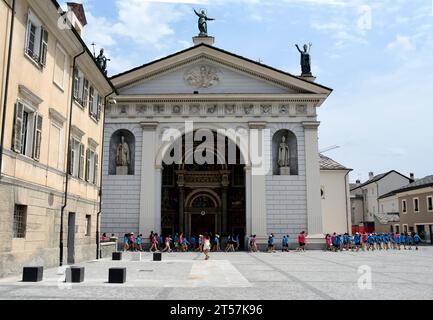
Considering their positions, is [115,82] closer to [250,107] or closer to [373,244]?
[250,107]

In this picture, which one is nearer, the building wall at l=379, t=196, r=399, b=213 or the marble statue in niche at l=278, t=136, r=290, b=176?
the marble statue in niche at l=278, t=136, r=290, b=176

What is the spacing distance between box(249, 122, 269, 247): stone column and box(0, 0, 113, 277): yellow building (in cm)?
1325

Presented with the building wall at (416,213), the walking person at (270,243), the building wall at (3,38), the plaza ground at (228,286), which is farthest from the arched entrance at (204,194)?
the building wall at (3,38)

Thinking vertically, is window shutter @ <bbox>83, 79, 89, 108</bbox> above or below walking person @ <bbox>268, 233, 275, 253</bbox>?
above

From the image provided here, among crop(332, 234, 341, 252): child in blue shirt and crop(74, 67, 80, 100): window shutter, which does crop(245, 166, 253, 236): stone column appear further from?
crop(74, 67, 80, 100): window shutter

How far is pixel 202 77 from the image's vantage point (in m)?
35.6

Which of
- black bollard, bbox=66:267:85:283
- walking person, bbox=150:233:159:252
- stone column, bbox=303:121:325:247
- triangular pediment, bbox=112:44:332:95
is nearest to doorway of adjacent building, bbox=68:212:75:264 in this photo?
black bollard, bbox=66:267:85:283

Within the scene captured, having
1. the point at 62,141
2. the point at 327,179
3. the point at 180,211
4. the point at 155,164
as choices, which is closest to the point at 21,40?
the point at 62,141

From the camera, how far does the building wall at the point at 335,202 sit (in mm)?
40594

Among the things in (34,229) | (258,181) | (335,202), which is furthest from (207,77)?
(34,229)

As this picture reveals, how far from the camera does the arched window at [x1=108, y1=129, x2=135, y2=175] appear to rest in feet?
113

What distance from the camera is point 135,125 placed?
115 ft

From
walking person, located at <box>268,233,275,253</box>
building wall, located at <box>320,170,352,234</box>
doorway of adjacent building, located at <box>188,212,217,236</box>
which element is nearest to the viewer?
walking person, located at <box>268,233,275,253</box>
